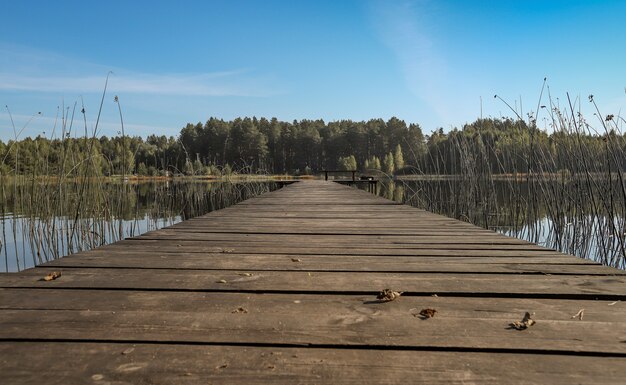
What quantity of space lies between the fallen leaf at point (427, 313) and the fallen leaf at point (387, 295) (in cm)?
12

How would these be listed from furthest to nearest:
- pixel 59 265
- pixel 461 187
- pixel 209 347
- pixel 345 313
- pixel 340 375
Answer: pixel 461 187 < pixel 59 265 < pixel 345 313 < pixel 209 347 < pixel 340 375

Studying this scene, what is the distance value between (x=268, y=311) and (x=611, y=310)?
2.92 feet

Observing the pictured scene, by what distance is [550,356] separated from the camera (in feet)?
2.56

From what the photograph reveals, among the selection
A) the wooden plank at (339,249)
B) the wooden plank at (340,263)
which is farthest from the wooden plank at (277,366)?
the wooden plank at (339,249)

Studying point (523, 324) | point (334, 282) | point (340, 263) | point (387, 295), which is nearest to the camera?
point (523, 324)

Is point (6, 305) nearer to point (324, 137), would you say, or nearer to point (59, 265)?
point (59, 265)

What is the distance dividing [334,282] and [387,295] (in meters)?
0.22

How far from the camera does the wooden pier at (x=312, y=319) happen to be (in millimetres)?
729

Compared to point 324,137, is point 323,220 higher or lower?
lower

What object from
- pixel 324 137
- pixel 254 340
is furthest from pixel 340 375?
pixel 324 137

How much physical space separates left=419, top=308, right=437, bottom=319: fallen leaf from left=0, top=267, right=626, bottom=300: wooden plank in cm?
18

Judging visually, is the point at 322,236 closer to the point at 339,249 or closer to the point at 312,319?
the point at 339,249

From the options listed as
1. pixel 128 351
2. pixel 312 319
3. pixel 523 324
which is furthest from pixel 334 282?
pixel 128 351

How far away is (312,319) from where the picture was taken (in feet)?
3.16
